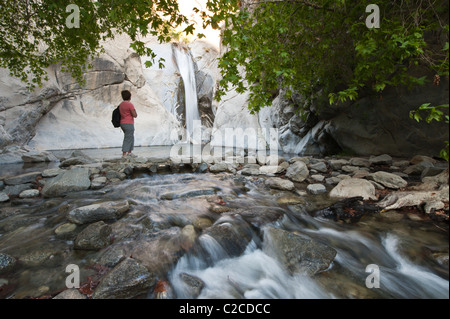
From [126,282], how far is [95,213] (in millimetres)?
1660

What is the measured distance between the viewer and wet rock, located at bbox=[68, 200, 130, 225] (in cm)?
288

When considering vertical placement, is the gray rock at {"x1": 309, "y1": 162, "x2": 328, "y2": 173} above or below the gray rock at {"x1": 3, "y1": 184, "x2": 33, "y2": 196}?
above

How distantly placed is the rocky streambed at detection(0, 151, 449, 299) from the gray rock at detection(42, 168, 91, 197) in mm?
27

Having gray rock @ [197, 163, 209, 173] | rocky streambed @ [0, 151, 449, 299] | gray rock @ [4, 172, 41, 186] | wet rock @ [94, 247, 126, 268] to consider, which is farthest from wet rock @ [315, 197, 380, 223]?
gray rock @ [4, 172, 41, 186]

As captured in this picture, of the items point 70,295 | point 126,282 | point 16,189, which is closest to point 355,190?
point 126,282

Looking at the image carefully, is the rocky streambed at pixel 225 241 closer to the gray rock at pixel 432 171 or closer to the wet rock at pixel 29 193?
the wet rock at pixel 29 193

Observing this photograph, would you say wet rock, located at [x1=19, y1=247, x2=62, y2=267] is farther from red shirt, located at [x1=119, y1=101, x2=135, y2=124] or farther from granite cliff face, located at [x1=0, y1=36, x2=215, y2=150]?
granite cliff face, located at [x1=0, y1=36, x2=215, y2=150]

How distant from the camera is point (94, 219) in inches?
117

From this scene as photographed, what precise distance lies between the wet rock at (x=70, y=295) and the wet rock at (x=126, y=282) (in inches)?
4.4

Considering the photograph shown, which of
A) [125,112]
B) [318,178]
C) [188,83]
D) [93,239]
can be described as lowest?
[93,239]

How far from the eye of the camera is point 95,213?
2.98 meters

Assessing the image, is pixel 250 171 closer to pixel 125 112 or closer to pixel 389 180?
pixel 389 180

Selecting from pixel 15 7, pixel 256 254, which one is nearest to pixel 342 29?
pixel 256 254

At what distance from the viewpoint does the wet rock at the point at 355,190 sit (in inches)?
145
